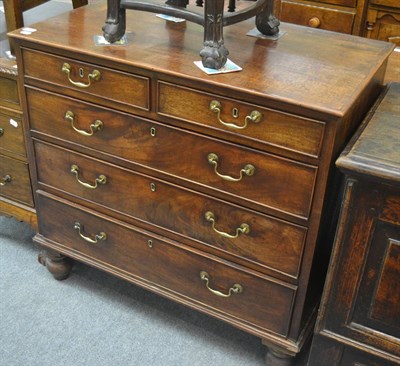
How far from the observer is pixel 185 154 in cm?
147

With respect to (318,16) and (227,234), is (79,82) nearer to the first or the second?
(227,234)

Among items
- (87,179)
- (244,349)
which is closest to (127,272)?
(87,179)

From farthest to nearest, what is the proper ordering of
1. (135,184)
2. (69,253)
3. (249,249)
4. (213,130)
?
(69,253)
(135,184)
(249,249)
(213,130)

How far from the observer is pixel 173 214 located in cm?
159

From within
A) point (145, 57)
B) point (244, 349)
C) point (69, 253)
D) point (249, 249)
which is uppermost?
point (145, 57)

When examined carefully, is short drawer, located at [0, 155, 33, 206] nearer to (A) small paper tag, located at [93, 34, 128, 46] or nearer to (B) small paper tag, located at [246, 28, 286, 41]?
(A) small paper tag, located at [93, 34, 128, 46]

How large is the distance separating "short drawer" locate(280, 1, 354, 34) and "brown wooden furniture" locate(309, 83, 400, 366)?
4.56 ft

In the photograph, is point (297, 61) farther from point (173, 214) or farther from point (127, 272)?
point (127, 272)

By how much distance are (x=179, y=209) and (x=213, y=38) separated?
47 centimetres

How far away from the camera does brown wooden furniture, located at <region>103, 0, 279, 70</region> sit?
1.38m

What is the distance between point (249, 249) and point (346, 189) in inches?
14.2

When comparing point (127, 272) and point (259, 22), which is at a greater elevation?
point (259, 22)

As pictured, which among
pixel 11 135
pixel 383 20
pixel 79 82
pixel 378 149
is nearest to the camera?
pixel 378 149

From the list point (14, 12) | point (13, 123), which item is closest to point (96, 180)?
point (13, 123)
